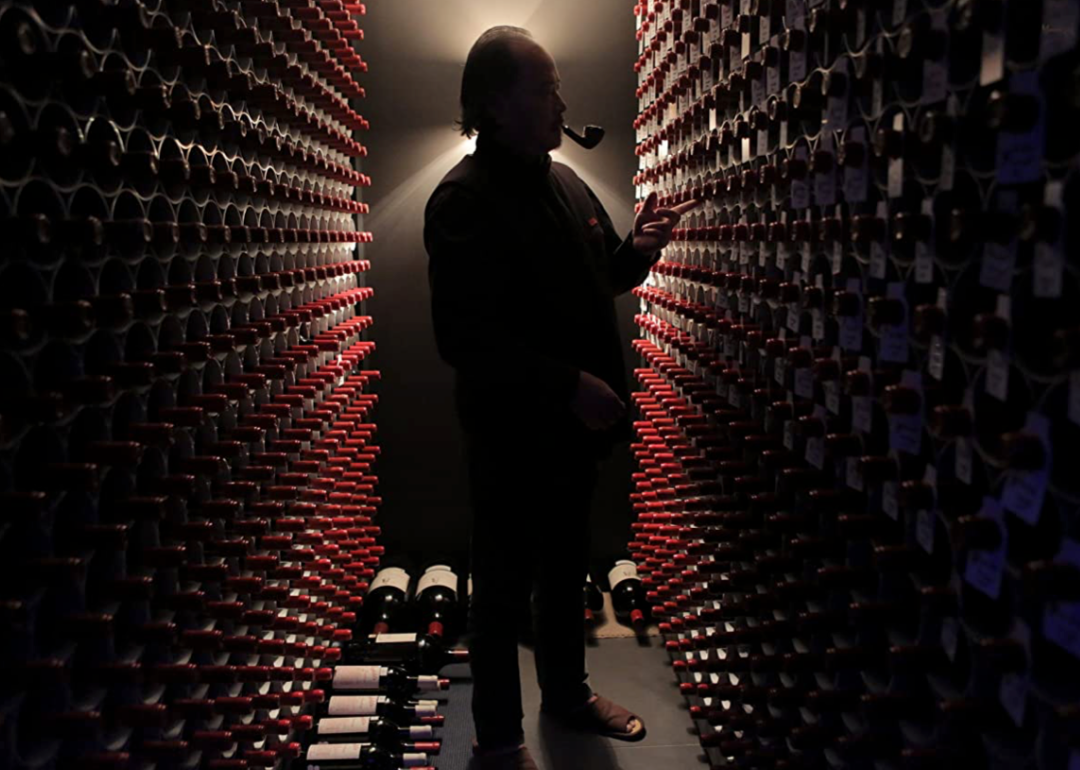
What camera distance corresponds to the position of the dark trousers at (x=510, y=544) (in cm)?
205

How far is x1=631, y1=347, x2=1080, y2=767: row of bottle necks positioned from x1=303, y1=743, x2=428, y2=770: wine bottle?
0.67m

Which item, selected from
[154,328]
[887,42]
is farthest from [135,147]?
[887,42]

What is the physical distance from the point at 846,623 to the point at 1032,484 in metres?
0.61

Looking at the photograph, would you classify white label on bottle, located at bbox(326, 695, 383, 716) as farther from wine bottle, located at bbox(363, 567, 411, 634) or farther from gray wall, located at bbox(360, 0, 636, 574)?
gray wall, located at bbox(360, 0, 636, 574)

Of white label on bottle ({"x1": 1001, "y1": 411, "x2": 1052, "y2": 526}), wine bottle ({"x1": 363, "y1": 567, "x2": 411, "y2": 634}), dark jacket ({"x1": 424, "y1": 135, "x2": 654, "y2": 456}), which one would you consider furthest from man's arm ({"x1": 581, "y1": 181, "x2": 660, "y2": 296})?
white label on bottle ({"x1": 1001, "y1": 411, "x2": 1052, "y2": 526})

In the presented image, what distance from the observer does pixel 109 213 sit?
1.34 metres

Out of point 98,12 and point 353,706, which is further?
point 353,706

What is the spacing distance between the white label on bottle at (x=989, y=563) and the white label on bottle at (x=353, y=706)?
65.1 inches

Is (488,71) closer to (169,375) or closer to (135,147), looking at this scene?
(135,147)

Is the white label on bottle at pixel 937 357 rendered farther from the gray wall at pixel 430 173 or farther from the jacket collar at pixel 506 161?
the gray wall at pixel 430 173

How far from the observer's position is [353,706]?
7.69ft

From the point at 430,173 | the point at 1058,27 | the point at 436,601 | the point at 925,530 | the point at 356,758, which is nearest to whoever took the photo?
the point at 1058,27

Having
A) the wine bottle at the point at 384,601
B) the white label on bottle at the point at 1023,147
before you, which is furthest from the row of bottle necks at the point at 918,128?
the wine bottle at the point at 384,601

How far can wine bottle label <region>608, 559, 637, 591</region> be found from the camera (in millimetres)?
3047
